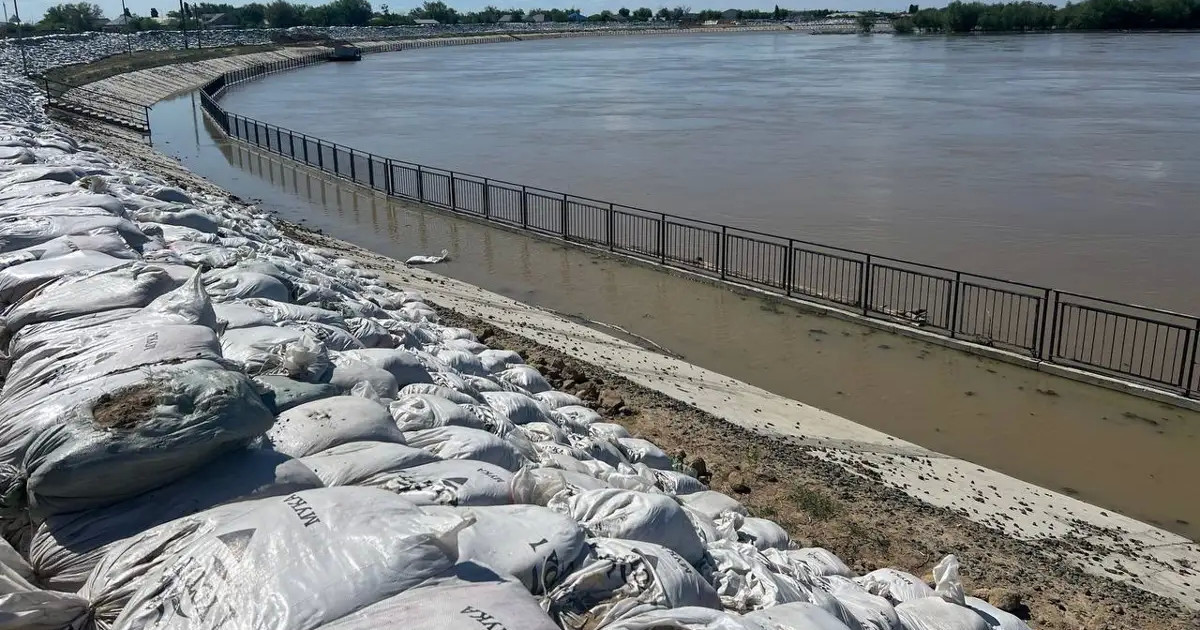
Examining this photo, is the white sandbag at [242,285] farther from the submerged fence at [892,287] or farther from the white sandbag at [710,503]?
the submerged fence at [892,287]

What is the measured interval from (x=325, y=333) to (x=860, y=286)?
7.78 metres

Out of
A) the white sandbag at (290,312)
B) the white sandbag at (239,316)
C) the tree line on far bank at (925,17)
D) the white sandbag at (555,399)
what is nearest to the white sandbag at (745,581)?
the white sandbag at (555,399)

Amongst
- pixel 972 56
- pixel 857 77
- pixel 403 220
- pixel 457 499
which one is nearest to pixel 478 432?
pixel 457 499

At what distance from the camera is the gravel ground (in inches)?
210

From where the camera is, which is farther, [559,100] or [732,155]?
[559,100]

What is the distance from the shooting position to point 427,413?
4.72m

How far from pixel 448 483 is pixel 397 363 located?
6.84 ft

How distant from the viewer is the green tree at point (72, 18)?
99500 millimetres

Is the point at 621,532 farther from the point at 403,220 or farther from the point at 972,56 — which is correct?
the point at 972,56

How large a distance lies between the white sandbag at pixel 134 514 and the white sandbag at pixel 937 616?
2611mm

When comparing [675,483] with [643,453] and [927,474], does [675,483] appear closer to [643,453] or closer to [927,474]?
[643,453]

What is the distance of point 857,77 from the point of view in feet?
175

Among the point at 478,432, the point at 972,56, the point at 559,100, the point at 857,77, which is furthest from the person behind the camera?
the point at 972,56

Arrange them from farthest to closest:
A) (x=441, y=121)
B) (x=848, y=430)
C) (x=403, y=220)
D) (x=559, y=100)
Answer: (x=559, y=100) → (x=441, y=121) → (x=403, y=220) → (x=848, y=430)
